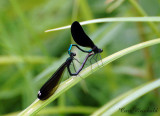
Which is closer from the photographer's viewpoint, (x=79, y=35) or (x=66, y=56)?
(x=79, y=35)

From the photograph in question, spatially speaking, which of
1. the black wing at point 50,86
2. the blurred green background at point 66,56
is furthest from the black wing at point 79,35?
the blurred green background at point 66,56

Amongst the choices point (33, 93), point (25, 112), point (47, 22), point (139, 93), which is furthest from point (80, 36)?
point (47, 22)

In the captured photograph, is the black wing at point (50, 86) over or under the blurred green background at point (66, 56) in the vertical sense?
under

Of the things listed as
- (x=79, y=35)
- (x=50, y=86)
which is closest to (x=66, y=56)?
(x=79, y=35)

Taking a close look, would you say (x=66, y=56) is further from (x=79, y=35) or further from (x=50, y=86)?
(x=50, y=86)

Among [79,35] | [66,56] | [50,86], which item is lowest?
[50,86]

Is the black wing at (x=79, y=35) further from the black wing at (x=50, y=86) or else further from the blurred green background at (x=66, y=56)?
the blurred green background at (x=66, y=56)
